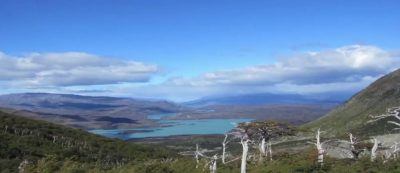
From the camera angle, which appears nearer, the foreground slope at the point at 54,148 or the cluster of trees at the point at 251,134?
the cluster of trees at the point at 251,134

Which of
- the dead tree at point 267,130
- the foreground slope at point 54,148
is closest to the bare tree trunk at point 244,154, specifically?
the dead tree at point 267,130

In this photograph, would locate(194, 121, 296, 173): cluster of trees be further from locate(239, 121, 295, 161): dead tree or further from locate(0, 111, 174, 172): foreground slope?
locate(0, 111, 174, 172): foreground slope

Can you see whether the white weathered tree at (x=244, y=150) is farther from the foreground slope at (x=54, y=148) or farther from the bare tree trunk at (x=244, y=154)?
the foreground slope at (x=54, y=148)

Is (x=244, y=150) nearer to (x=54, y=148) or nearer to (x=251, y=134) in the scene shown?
(x=251, y=134)

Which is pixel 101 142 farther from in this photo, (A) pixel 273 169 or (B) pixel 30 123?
(A) pixel 273 169

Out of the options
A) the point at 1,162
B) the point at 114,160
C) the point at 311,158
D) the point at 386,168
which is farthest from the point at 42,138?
the point at 386,168

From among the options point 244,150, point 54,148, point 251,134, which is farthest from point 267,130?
point 54,148

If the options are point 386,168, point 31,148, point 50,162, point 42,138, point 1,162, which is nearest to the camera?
point 386,168

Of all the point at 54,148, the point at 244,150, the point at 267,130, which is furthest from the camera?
the point at 54,148

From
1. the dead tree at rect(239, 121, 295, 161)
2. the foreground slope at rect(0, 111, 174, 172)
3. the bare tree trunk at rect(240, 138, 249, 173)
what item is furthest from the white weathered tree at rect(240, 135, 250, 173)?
the foreground slope at rect(0, 111, 174, 172)
